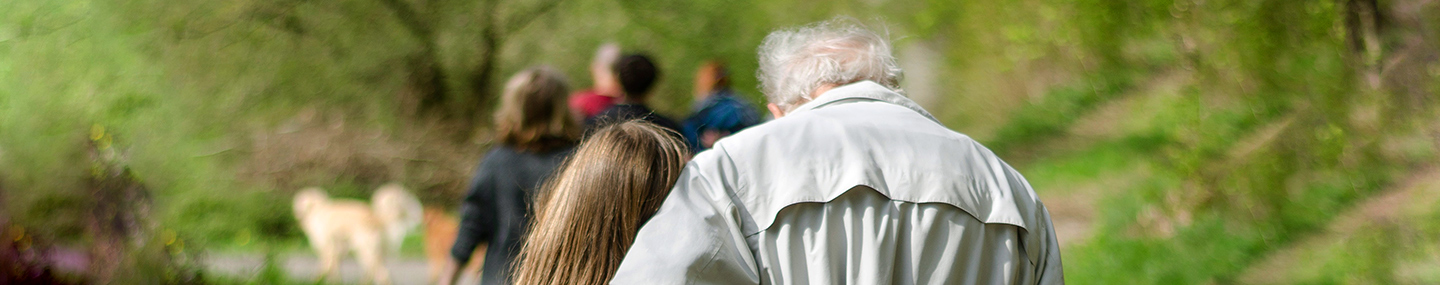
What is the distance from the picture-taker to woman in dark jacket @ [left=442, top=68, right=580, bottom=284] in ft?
9.12

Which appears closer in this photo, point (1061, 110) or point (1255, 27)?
point (1255, 27)

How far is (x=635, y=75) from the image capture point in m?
3.30

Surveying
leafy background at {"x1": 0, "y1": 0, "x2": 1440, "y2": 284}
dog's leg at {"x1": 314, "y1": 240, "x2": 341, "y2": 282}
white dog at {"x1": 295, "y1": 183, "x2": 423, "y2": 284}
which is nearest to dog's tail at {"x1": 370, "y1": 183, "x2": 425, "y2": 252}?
white dog at {"x1": 295, "y1": 183, "x2": 423, "y2": 284}

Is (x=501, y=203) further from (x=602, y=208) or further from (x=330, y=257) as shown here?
(x=330, y=257)

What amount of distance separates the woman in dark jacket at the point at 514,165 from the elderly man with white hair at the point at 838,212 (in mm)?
1289

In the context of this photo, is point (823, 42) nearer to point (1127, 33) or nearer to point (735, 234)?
point (735, 234)

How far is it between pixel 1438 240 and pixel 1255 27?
1.12 m

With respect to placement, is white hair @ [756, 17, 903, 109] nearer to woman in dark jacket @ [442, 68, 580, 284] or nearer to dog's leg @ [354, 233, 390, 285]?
woman in dark jacket @ [442, 68, 580, 284]

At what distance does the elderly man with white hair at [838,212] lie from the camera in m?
1.50

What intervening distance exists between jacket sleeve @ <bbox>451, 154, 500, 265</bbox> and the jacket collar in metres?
1.34

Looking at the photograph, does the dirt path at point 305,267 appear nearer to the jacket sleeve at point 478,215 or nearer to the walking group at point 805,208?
the jacket sleeve at point 478,215

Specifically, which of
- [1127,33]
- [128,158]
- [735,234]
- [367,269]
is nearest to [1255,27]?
[1127,33]

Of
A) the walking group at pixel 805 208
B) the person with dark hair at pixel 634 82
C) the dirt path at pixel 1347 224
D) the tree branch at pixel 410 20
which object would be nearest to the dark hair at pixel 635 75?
the person with dark hair at pixel 634 82

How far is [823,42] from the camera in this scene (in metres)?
1.90
